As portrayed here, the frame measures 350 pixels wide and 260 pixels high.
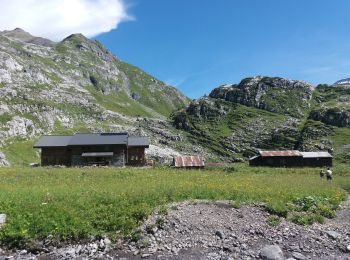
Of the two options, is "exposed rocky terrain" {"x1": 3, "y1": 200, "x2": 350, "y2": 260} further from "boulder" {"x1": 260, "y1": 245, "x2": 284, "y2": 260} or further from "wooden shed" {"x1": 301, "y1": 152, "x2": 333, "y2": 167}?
"wooden shed" {"x1": 301, "y1": 152, "x2": 333, "y2": 167}

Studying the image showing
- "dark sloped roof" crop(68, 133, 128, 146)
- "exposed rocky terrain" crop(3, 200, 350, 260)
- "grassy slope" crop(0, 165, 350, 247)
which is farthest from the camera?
"dark sloped roof" crop(68, 133, 128, 146)

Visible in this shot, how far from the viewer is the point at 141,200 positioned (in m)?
26.5

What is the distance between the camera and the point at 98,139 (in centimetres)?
9019

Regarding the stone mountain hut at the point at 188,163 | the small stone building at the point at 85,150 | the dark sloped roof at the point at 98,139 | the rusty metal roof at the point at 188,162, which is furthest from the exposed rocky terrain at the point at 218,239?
the dark sloped roof at the point at 98,139

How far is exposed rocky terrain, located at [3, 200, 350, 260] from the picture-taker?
20484mm

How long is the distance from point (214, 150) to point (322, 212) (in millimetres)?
152349

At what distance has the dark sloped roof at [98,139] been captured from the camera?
3462 inches

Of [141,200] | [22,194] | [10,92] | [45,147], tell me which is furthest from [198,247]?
[10,92]

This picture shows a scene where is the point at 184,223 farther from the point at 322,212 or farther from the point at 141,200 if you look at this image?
the point at 322,212

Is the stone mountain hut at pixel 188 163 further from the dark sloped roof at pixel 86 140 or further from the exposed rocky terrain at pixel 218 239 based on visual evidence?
the exposed rocky terrain at pixel 218 239

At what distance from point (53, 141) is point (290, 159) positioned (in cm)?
6358

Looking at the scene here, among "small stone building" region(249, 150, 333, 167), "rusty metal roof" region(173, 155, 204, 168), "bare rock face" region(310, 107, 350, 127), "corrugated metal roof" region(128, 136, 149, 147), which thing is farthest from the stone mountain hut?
"bare rock face" region(310, 107, 350, 127)

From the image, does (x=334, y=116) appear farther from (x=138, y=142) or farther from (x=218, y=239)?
(x=218, y=239)

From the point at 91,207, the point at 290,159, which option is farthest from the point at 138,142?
the point at 91,207
